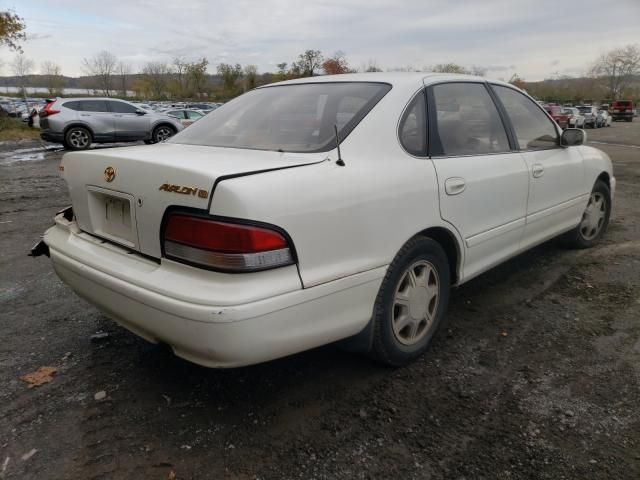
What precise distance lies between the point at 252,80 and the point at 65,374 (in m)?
66.8

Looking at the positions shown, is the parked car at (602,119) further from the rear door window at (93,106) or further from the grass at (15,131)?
the grass at (15,131)

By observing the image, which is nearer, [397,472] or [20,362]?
[397,472]

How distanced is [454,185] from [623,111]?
47279mm

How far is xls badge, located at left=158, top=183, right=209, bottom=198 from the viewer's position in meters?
1.93

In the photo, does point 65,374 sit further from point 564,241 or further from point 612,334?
point 564,241

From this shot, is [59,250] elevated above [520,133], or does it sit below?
below

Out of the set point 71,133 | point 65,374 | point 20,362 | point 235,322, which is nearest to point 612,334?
point 235,322

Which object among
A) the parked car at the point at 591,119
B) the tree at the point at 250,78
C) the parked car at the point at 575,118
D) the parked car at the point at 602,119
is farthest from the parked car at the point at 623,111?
the tree at the point at 250,78

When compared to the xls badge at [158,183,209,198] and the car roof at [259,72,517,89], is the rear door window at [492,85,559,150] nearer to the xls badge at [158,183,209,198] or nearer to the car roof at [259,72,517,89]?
the car roof at [259,72,517,89]

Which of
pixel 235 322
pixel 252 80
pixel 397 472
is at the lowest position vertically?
pixel 397 472

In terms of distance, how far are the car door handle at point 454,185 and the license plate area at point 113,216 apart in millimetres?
1624

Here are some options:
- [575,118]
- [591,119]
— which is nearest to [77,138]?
[575,118]

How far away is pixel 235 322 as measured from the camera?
186cm

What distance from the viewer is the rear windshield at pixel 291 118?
251 cm
